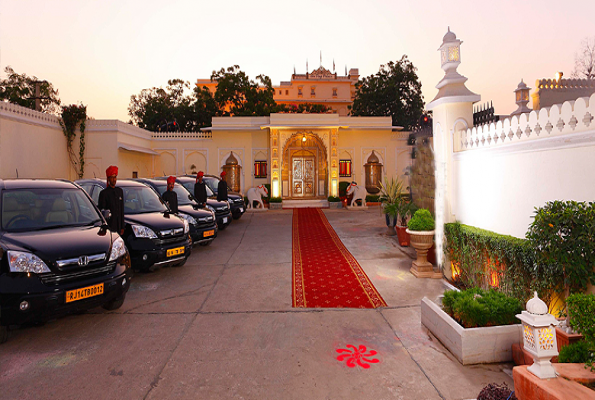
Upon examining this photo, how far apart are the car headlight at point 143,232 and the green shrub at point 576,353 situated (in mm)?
5459

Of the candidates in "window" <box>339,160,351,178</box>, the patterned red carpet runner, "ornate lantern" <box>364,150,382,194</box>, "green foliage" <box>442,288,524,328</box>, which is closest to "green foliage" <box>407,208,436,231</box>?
the patterned red carpet runner

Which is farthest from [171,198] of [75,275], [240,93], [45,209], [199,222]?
[240,93]

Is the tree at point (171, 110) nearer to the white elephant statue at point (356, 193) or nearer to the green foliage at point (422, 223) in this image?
the white elephant statue at point (356, 193)

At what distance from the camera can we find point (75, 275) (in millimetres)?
3701

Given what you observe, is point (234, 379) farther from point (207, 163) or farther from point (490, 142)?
point (207, 163)

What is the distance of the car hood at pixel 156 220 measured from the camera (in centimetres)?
589

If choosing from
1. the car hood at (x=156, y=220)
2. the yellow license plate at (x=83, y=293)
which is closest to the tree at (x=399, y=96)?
the car hood at (x=156, y=220)

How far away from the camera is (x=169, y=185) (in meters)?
7.90

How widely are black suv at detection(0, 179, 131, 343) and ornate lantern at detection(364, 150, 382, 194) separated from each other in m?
19.2

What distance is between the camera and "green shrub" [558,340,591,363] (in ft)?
8.20

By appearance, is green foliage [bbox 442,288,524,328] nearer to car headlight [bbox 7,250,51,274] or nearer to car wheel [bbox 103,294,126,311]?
car wheel [bbox 103,294,126,311]

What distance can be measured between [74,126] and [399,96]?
26.7 m

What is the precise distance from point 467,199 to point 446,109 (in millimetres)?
1540

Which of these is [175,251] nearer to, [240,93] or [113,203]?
[113,203]
